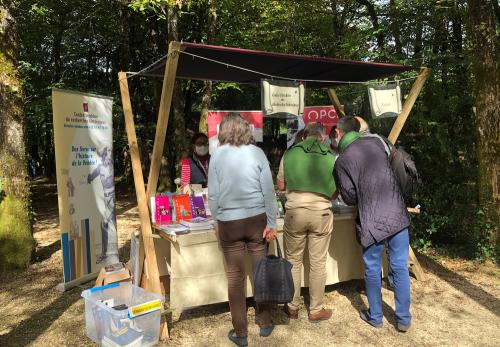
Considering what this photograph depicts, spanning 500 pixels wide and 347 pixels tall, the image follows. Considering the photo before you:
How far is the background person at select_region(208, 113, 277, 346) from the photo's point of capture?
322cm

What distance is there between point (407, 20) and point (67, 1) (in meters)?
8.97

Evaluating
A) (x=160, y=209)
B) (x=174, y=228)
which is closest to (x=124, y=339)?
(x=174, y=228)

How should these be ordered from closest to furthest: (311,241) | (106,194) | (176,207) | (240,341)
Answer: (240,341) < (311,241) < (176,207) < (106,194)

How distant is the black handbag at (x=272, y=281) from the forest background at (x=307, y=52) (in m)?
3.50

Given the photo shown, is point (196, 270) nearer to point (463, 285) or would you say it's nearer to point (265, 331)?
point (265, 331)

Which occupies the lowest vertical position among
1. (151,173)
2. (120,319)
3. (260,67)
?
(120,319)

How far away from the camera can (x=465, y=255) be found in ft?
19.1

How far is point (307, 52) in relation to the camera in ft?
49.5

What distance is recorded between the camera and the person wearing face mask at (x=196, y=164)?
507 centimetres

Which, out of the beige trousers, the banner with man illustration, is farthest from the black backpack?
the banner with man illustration

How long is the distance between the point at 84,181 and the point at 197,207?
1.58 metres

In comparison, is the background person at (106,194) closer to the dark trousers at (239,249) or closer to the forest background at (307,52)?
the forest background at (307,52)

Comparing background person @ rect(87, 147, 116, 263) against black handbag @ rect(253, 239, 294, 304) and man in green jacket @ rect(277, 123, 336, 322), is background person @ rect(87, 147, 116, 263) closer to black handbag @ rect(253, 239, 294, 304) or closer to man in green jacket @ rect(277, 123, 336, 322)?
man in green jacket @ rect(277, 123, 336, 322)

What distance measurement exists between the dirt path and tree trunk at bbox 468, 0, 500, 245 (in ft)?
3.26
